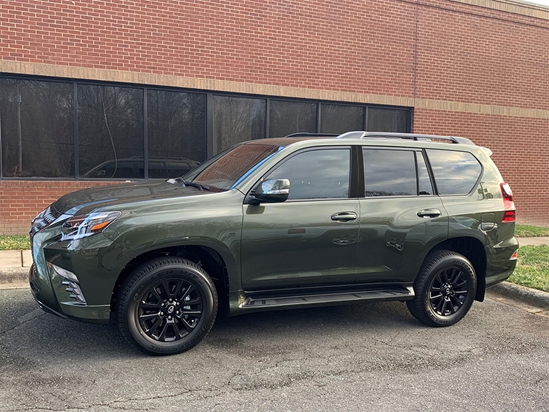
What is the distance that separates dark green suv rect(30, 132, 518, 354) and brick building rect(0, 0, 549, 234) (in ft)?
14.6

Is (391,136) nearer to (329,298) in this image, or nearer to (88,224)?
(329,298)

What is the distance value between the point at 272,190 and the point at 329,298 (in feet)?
3.79

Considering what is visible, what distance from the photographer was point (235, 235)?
4012mm

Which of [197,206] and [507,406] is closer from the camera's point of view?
[507,406]

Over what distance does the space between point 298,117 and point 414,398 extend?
7824 millimetres

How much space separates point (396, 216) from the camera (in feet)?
15.1

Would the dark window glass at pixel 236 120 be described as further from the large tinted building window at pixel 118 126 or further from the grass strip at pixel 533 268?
the grass strip at pixel 533 268

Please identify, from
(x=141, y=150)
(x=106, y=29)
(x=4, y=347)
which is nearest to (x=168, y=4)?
(x=106, y=29)

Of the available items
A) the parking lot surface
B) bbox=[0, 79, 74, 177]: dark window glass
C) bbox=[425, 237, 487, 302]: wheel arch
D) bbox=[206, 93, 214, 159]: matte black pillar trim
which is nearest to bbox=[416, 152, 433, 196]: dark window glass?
bbox=[425, 237, 487, 302]: wheel arch

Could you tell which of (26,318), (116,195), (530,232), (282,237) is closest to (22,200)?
(26,318)

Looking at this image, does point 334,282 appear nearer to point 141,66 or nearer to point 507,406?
point 507,406

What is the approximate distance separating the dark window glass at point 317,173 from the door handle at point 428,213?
787mm

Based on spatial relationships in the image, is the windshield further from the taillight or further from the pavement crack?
the taillight

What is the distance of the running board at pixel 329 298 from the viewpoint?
415cm
